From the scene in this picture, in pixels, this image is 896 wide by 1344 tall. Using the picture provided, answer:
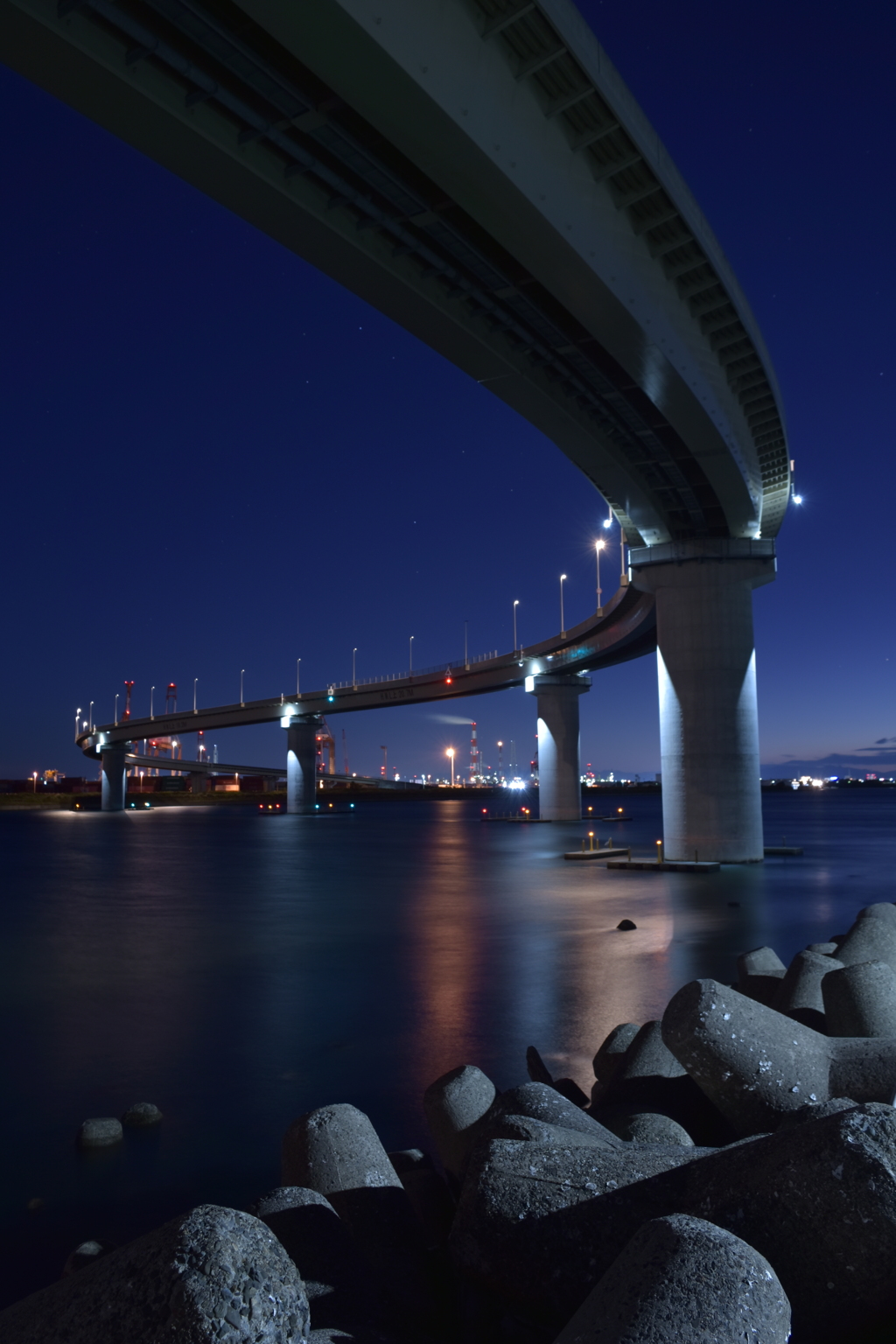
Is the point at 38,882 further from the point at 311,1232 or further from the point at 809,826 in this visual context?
the point at 809,826

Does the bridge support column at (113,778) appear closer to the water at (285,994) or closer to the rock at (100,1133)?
the water at (285,994)

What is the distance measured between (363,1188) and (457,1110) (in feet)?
4.11

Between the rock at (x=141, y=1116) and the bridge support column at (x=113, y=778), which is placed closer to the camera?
the rock at (x=141, y=1116)

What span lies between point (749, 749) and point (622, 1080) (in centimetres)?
2733

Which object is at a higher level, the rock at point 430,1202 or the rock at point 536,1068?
the rock at point 430,1202

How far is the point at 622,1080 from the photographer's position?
22.4 feet

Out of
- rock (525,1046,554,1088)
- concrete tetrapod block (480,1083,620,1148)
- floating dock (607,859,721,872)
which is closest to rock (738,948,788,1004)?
rock (525,1046,554,1088)

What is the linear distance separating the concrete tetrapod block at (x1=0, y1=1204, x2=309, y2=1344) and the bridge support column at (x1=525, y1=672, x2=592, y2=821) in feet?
250

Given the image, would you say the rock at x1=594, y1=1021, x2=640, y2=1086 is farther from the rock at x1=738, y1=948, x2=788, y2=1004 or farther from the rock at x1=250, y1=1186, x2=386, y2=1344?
the rock at x1=250, y1=1186, x2=386, y2=1344

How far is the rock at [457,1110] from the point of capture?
571cm

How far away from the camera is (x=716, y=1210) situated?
144 inches

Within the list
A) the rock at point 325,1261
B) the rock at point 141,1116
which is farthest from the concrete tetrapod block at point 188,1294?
the rock at point 141,1116

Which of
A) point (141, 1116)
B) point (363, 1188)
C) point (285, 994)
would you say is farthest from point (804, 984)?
point (285, 994)

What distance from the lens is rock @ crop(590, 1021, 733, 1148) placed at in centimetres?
625
